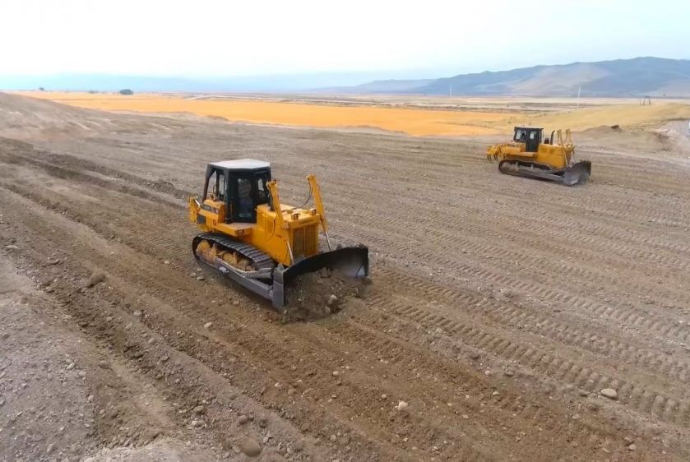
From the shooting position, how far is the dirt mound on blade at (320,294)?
7.62m

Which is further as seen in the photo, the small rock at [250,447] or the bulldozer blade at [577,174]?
the bulldozer blade at [577,174]

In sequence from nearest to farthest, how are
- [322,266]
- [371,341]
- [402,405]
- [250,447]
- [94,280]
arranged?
[250,447]
[402,405]
[371,341]
[322,266]
[94,280]

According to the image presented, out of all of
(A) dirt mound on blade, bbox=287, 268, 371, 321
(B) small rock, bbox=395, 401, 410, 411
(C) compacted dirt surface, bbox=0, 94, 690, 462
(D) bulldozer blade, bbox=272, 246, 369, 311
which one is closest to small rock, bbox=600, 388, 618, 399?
(C) compacted dirt surface, bbox=0, 94, 690, 462

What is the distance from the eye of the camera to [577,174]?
676 inches

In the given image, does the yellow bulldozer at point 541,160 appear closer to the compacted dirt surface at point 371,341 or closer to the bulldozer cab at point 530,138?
the bulldozer cab at point 530,138

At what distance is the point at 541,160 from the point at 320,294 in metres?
12.8

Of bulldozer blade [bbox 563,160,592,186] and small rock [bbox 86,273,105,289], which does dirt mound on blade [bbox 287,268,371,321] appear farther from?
bulldozer blade [bbox 563,160,592,186]

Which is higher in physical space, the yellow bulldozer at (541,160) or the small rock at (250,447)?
the yellow bulldozer at (541,160)

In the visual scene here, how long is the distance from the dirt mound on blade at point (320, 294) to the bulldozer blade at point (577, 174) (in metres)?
11.2

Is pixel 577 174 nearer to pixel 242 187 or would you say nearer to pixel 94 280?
pixel 242 187

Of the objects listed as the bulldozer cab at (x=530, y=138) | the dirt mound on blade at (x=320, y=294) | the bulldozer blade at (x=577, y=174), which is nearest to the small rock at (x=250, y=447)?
the dirt mound on blade at (x=320, y=294)

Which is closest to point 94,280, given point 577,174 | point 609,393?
point 609,393

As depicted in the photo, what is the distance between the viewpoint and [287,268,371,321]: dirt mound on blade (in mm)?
7621

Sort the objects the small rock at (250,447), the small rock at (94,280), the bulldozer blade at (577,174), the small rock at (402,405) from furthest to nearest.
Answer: the bulldozer blade at (577,174) < the small rock at (94,280) < the small rock at (402,405) < the small rock at (250,447)
